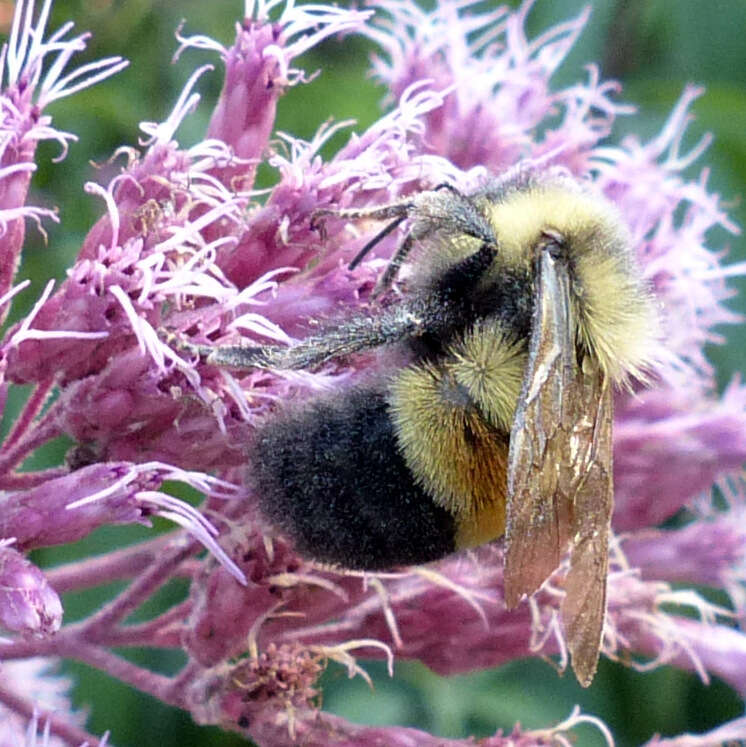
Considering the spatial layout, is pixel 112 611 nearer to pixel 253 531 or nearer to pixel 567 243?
pixel 253 531

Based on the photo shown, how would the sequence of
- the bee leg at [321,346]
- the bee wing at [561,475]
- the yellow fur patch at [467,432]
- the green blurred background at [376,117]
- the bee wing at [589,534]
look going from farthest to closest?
the green blurred background at [376,117] → the bee leg at [321,346] → the yellow fur patch at [467,432] → the bee wing at [589,534] → the bee wing at [561,475]

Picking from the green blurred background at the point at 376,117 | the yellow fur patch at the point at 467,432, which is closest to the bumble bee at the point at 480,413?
the yellow fur patch at the point at 467,432

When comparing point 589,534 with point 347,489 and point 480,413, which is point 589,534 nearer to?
point 480,413

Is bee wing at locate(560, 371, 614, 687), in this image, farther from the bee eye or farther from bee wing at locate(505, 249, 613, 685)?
the bee eye

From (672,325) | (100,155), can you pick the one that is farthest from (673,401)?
(100,155)

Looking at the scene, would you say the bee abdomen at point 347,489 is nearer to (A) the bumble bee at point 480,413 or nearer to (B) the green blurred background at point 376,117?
(A) the bumble bee at point 480,413

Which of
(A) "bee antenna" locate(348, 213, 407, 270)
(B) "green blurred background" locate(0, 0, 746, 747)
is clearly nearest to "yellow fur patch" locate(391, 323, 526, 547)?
(A) "bee antenna" locate(348, 213, 407, 270)

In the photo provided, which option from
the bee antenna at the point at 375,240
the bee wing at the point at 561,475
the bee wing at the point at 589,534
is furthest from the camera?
the bee antenna at the point at 375,240
